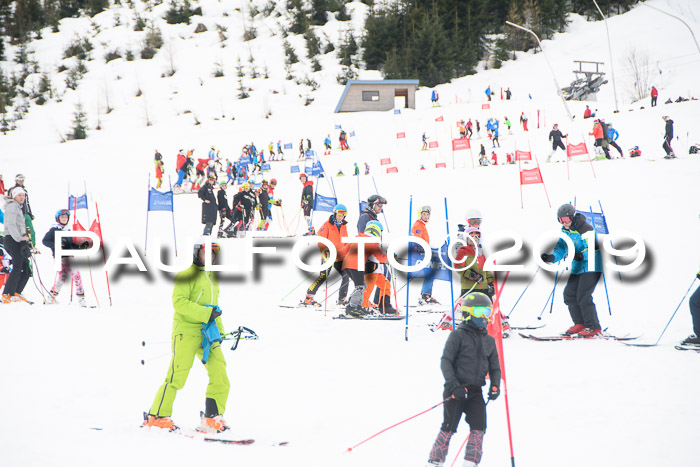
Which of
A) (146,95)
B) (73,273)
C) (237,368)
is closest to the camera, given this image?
(237,368)

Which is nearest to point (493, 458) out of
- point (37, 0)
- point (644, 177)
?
point (644, 177)

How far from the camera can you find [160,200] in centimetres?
1466

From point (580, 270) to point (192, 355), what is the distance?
478 centimetres

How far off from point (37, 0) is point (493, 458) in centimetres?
8008

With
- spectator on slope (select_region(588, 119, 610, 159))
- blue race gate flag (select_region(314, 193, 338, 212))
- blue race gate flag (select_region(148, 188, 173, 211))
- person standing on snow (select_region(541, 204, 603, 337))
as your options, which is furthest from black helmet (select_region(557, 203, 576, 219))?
spectator on slope (select_region(588, 119, 610, 159))

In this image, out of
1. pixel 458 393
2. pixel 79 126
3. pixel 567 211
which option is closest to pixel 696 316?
pixel 567 211

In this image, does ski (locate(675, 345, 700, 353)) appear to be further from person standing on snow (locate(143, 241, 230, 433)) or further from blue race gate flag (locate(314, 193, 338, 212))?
blue race gate flag (locate(314, 193, 338, 212))

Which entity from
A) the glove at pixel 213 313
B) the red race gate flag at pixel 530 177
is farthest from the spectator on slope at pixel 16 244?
the red race gate flag at pixel 530 177

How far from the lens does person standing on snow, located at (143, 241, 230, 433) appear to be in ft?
15.3

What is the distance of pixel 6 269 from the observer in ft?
33.1

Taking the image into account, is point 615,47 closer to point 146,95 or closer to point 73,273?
point 146,95

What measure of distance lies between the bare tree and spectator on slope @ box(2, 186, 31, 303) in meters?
43.7

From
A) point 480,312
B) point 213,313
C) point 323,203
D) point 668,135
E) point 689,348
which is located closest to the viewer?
point 480,312

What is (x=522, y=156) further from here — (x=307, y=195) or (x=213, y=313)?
(x=213, y=313)
